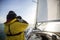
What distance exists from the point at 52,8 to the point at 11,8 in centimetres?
62

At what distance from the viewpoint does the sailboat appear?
58.8 inches

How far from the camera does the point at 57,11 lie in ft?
5.02

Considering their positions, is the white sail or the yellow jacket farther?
the yellow jacket

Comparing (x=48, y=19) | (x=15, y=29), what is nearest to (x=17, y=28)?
(x=15, y=29)

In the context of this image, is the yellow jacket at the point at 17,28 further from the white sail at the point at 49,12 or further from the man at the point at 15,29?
the white sail at the point at 49,12

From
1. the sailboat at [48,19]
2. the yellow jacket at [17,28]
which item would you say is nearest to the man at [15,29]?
the yellow jacket at [17,28]

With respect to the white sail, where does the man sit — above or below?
below

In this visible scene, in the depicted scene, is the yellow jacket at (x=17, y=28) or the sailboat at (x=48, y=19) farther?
→ the yellow jacket at (x=17, y=28)

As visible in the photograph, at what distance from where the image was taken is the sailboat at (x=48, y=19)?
1.49m

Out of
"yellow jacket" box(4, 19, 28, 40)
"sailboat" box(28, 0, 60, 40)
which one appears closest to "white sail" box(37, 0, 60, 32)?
"sailboat" box(28, 0, 60, 40)

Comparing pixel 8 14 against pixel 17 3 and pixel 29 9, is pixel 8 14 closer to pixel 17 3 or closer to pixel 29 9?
pixel 17 3

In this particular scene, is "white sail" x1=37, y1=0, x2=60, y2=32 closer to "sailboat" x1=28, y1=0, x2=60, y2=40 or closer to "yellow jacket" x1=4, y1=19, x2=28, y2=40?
"sailboat" x1=28, y1=0, x2=60, y2=40

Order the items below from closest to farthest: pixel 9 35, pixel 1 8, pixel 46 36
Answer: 1. pixel 46 36
2. pixel 9 35
3. pixel 1 8

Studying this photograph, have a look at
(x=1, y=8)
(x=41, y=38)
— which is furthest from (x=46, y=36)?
(x=1, y=8)
